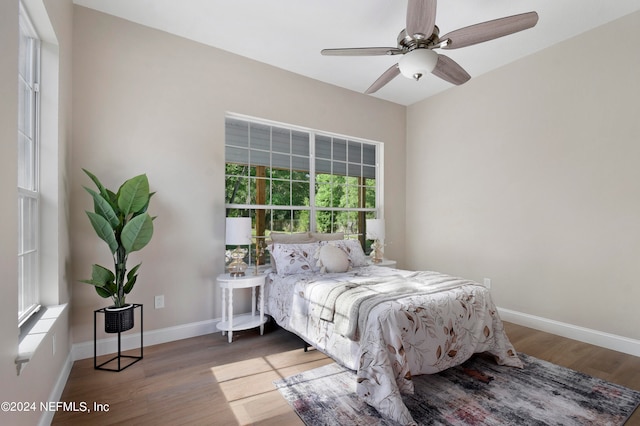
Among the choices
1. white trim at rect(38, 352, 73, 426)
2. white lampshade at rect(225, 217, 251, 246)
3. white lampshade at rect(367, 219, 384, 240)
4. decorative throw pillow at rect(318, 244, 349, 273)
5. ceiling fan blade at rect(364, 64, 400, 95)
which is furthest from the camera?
white lampshade at rect(367, 219, 384, 240)

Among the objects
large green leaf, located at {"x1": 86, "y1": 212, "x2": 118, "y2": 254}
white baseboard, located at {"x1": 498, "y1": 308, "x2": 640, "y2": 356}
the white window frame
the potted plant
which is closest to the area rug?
white baseboard, located at {"x1": 498, "y1": 308, "x2": 640, "y2": 356}

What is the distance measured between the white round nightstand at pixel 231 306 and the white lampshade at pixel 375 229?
68.0 inches

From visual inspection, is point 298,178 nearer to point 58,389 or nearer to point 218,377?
point 218,377

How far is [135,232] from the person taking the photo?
2.39 m

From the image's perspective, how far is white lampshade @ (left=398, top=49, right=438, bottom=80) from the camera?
7.02 ft

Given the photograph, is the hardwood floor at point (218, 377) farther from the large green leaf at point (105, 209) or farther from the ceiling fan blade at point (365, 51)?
the ceiling fan blade at point (365, 51)

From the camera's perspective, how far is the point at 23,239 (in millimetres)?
1892

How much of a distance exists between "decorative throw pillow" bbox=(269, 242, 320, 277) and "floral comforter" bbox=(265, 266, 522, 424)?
0.24 m

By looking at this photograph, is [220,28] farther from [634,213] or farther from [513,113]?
[634,213]

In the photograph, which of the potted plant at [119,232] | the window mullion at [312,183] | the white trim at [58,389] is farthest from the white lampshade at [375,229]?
the white trim at [58,389]

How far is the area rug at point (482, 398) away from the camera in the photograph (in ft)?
6.20

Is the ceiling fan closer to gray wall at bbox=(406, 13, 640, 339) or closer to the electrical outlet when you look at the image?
gray wall at bbox=(406, 13, 640, 339)

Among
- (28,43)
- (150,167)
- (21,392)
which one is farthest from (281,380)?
(28,43)

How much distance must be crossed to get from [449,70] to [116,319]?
3.35 metres
